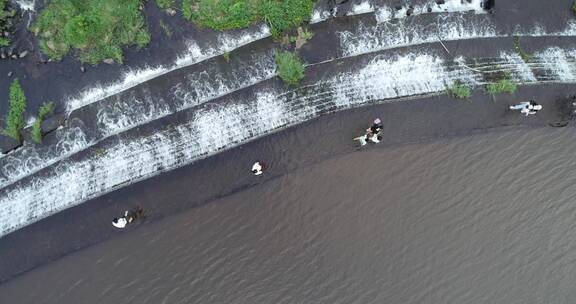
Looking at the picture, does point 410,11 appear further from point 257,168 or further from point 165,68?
point 165,68

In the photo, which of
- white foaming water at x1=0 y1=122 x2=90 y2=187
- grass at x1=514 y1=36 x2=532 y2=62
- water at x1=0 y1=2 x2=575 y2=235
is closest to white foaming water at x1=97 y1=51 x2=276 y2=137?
water at x1=0 y1=2 x2=575 y2=235

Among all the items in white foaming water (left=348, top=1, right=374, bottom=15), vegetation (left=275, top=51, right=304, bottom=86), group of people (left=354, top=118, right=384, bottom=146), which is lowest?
group of people (left=354, top=118, right=384, bottom=146)

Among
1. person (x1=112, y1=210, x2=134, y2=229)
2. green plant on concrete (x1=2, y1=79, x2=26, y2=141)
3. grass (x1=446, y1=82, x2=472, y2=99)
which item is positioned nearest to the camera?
person (x1=112, y1=210, x2=134, y2=229)

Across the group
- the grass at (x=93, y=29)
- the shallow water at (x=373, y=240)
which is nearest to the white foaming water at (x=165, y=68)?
the grass at (x=93, y=29)

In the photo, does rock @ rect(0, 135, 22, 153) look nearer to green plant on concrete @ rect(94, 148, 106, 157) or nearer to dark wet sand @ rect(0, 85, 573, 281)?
green plant on concrete @ rect(94, 148, 106, 157)

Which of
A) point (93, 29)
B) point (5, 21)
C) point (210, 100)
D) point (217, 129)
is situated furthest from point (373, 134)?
point (5, 21)

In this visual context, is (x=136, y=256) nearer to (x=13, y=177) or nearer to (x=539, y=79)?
(x=13, y=177)

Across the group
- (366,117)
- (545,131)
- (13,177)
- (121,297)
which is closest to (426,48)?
(366,117)

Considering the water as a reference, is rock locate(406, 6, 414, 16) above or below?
above
